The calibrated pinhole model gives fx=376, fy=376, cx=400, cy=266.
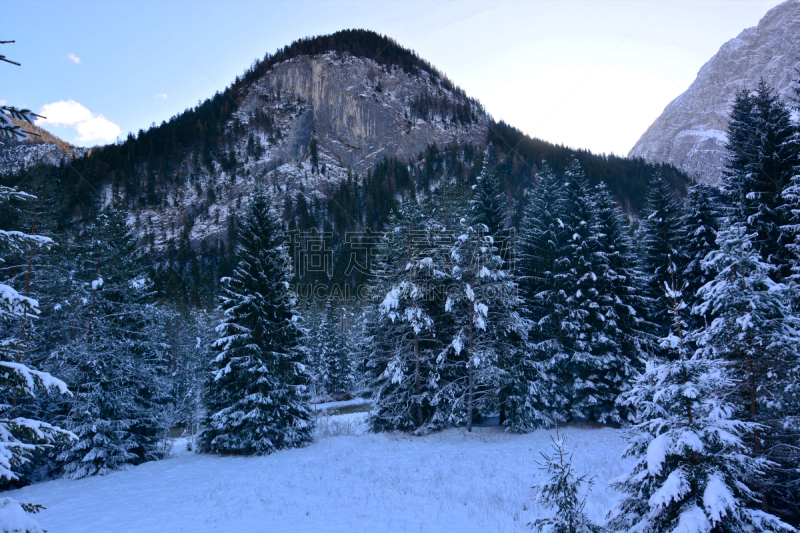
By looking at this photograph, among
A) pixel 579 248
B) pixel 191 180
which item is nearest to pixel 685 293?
pixel 579 248

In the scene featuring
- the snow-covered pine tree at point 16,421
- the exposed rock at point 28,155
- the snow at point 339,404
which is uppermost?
the exposed rock at point 28,155

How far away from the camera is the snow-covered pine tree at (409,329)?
771 inches

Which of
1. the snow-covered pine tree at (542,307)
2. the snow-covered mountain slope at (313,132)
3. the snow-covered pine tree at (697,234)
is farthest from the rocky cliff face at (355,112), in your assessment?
the snow-covered pine tree at (697,234)

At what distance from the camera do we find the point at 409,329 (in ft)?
70.9

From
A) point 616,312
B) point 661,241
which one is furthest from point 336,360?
point 661,241

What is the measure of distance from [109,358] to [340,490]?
12748 mm

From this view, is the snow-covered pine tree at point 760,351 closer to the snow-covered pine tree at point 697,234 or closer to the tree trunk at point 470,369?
the tree trunk at point 470,369

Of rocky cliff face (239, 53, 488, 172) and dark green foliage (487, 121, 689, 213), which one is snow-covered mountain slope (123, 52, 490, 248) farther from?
dark green foliage (487, 121, 689, 213)

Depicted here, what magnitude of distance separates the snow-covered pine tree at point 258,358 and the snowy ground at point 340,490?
1064 mm

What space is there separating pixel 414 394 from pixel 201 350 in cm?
3323

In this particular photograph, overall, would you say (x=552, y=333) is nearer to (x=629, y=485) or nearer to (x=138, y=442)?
(x=629, y=485)

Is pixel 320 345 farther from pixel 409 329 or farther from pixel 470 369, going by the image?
pixel 470 369

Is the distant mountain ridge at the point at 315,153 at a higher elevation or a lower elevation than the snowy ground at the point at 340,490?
higher

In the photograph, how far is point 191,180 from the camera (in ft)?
474
